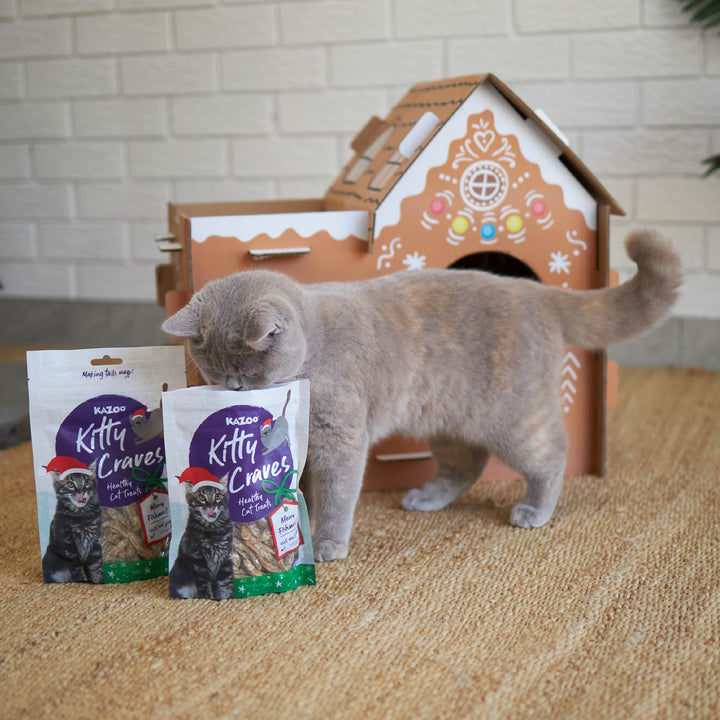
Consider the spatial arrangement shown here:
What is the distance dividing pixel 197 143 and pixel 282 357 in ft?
5.41

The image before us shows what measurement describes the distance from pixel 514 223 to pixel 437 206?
158 millimetres

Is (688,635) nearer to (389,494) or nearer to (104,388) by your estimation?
(389,494)

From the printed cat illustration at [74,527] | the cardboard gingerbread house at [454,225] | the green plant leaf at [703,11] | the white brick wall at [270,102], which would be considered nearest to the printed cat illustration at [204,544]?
the printed cat illustration at [74,527]

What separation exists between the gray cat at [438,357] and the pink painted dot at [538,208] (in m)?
0.21

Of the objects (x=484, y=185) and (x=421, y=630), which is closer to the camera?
(x=421, y=630)

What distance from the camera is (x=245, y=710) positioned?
907mm

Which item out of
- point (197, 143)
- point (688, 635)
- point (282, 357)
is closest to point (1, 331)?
point (197, 143)

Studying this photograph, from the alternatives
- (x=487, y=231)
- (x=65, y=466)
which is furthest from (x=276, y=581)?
(x=487, y=231)

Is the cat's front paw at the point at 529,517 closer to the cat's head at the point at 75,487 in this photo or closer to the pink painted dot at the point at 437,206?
the pink painted dot at the point at 437,206

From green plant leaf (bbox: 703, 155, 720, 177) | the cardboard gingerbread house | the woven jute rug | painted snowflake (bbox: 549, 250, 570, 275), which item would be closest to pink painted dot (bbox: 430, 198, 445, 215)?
the cardboard gingerbread house

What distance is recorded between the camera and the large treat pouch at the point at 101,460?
1160 millimetres

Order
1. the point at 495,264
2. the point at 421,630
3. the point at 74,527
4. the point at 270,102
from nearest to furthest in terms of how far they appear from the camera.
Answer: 1. the point at 421,630
2. the point at 74,527
3. the point at 495,264
4. the point at 270,102

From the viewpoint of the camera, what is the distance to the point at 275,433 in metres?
1.15

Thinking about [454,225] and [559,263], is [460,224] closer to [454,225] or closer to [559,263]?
[454,225]
